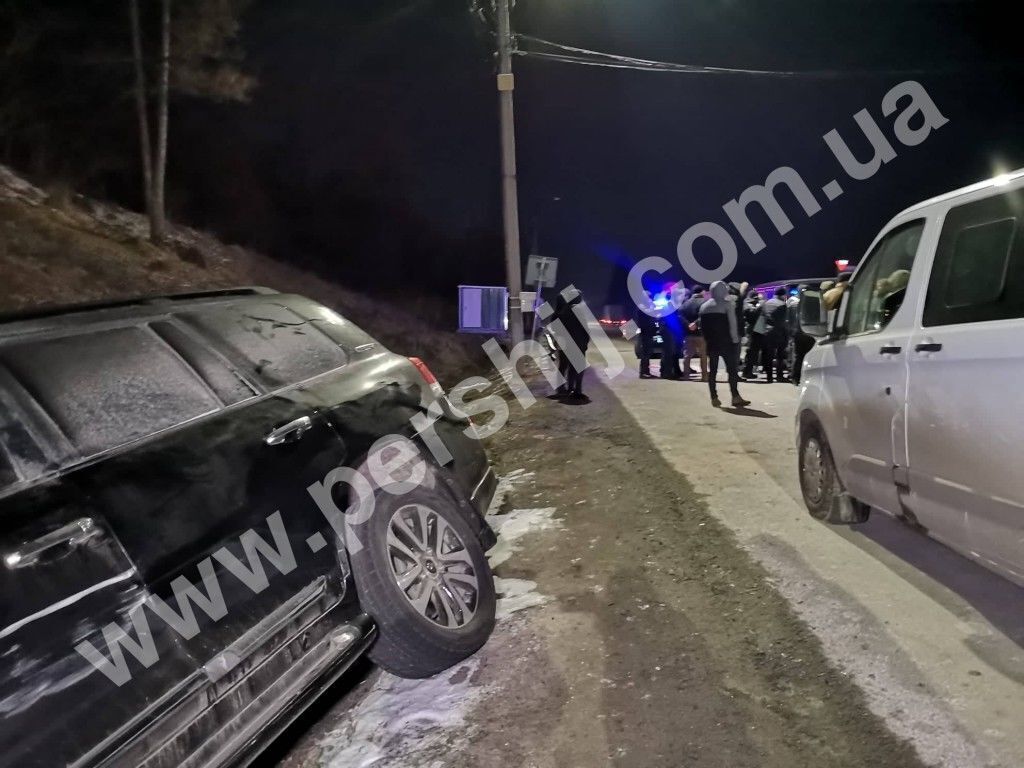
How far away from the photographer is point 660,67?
43.3 feet

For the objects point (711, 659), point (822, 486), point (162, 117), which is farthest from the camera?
point (162, 117)

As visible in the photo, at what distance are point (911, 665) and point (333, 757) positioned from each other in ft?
7.95

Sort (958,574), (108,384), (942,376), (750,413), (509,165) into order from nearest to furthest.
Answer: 1. (108,384)
2. (942,376)
3. (958,574)
4. (750,413)
5. (509,165)

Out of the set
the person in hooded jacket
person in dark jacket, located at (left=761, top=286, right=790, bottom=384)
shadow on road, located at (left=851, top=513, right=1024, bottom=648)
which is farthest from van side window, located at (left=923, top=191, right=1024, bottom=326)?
person in dark jacket, located at (left=761, top=286, right=790, bottom=384)

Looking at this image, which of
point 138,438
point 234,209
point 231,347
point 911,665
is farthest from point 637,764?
point 234,209

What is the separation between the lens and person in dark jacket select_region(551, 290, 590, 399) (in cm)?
1018

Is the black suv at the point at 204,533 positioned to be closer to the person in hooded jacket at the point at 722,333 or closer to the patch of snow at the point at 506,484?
the patch of snow at the point at 506,484

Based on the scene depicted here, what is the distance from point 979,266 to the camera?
3297mm

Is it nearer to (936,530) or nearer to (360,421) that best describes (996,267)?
(936,530)

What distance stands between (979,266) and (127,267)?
20.0 m

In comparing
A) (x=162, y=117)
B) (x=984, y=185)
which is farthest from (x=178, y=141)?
(x=984, y=185)

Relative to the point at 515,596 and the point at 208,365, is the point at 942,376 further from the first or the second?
the point at 208,365

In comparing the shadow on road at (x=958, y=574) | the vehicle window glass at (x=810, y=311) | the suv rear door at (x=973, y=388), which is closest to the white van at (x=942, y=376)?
the suv rear door at (x=973, y=388)

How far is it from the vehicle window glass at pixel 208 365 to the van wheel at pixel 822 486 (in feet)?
11.5
